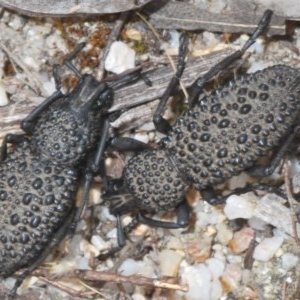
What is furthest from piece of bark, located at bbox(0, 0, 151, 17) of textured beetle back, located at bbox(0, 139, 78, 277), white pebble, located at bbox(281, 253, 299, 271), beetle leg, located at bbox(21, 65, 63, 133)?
white pebble, located at bbox(281, 253, 299, 271)

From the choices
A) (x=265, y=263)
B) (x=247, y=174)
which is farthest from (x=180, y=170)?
(x=265, y=263)

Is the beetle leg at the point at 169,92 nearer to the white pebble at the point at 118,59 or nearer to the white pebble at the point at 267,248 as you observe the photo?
the white pebble at the point at 118,59

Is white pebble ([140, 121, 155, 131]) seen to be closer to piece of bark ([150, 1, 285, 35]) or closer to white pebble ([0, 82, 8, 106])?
piece of bark ([150, 1, 285, 35])

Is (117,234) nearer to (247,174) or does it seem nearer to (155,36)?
(247,174)

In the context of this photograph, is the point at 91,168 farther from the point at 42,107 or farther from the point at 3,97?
the point at 3,97

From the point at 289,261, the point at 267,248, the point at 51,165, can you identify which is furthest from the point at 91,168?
the point at 289,261

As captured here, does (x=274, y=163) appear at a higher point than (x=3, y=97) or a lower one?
lower
